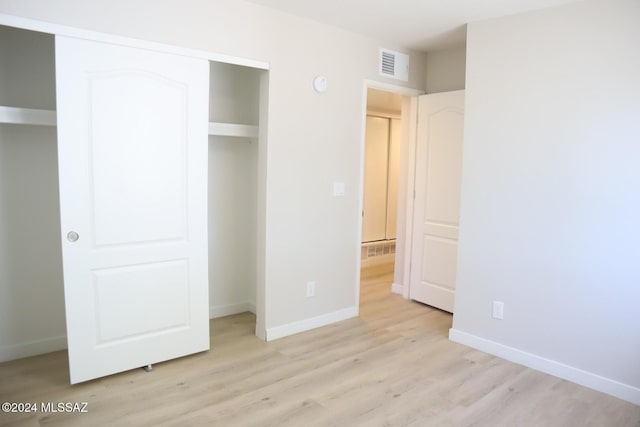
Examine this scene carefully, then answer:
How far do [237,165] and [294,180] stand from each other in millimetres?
726

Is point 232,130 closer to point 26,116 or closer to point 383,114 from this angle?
point 26,116

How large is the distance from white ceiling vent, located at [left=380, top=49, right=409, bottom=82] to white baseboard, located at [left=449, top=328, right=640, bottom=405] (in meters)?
2.38

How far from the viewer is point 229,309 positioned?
13.6 ft

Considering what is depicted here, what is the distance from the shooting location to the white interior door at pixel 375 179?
6355 millimetres

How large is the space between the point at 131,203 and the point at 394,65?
2.71 metres

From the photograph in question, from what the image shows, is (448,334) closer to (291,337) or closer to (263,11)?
(291,337)

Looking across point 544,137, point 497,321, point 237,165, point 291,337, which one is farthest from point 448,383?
point 237,165

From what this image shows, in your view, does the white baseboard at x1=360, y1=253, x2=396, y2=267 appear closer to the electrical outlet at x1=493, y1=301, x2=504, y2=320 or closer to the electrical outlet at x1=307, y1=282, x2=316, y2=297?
the electrical outlet at x1=307, y1=282, x2=316, y2=297

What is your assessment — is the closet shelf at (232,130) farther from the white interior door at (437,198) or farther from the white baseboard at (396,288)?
the white baseboard at (396,288)

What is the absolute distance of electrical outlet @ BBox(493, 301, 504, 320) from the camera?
11.1 feet

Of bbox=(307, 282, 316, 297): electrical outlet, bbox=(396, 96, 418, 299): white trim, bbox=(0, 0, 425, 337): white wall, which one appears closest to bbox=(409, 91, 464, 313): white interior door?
bbox=(396, 96, 418, 299): white trim

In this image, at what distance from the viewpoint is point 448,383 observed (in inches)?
116

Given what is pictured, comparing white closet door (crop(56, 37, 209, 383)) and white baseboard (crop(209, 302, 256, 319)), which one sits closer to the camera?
white closet door (crop(56, 37, 209, 383))

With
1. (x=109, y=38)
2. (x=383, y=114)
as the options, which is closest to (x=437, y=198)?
(x=383, y=114)
